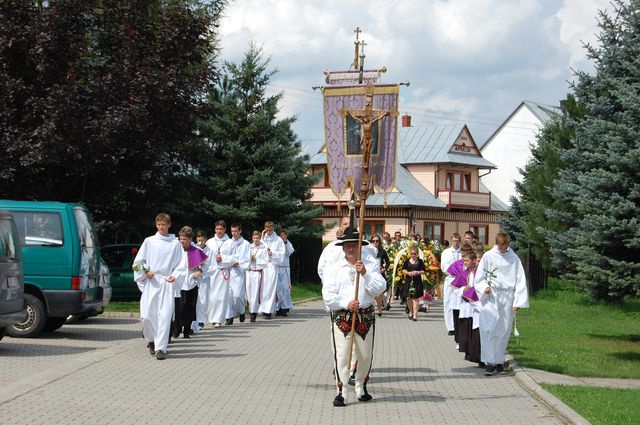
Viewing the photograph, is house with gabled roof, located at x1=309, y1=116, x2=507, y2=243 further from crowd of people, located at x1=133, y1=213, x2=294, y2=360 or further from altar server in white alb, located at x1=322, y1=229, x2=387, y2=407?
altar server in white alb, located at x1=322, y1=229, x2=387, y2=407

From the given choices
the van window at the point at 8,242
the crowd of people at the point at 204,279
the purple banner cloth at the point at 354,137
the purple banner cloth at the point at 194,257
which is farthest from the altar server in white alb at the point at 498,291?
the van window at the point at 8,242

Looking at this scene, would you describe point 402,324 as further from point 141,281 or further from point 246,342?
point 141,281

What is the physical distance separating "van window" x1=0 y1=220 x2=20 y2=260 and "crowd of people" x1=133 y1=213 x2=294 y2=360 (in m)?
1.62

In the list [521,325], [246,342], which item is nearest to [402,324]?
[521,325]

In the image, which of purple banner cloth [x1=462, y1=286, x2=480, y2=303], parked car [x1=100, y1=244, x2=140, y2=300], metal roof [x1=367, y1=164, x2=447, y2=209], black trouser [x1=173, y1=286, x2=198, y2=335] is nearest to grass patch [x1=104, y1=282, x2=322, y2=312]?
parked car [x1=100, y1=244, x2=140, y2=300]

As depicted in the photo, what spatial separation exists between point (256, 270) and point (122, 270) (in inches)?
142

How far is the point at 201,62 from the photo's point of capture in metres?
25.8

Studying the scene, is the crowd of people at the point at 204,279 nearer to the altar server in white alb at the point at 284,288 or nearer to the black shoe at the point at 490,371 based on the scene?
the altar server in white alb at the point at 284,288

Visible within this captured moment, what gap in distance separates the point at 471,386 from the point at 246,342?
227 inches

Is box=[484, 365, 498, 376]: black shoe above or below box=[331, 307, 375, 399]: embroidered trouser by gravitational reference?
below

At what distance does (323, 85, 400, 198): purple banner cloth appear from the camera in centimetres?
1925

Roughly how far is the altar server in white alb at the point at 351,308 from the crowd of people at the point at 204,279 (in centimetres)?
426

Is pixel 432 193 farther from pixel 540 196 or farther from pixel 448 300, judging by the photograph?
pixel 448 300

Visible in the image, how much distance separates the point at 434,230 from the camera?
65438 millimetres
